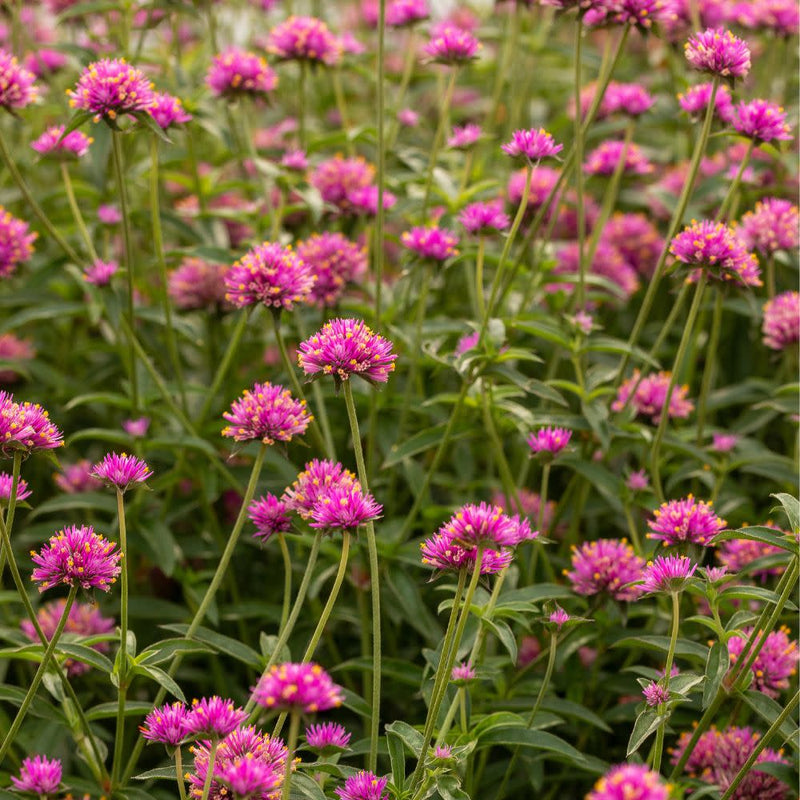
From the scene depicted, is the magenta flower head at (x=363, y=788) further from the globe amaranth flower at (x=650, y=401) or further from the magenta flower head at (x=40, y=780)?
the globe amaranth flower at (x=650, y=401)

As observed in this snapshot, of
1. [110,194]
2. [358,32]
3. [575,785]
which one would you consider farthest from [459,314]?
[358,32]

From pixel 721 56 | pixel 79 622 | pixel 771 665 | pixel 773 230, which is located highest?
pixel 721 56

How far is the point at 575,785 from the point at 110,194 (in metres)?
1.97

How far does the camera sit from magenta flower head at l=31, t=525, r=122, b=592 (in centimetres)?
168

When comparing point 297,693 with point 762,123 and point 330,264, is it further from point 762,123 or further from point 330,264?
point 762,123

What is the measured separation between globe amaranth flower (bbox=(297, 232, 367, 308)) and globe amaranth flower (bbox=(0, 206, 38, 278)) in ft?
2.08

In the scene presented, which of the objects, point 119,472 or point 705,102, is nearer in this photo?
point 119,472

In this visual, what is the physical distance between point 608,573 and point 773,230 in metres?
1.08

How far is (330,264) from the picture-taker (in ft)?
8.37

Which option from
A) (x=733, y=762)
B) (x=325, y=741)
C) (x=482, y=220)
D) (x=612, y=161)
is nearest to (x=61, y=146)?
(x=482, y=220)

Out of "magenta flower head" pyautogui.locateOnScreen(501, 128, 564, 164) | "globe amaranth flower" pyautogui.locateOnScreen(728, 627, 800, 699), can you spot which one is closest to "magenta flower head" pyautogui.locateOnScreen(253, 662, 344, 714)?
"globe amaranth flower" pyautogui.locateOnScreen(728, 627, 800, 699)

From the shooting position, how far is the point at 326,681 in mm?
1363

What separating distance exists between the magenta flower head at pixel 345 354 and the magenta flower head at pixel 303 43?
1.27m

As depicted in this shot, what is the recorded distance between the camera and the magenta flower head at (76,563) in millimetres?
1676
